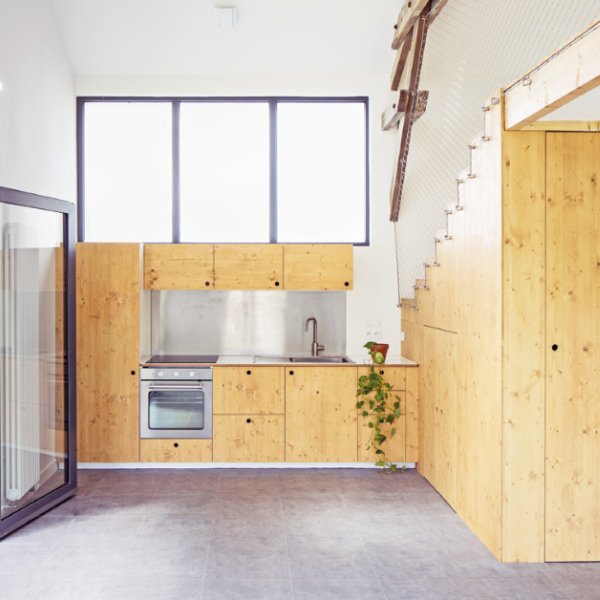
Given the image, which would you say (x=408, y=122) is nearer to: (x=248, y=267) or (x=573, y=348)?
(x=248, y=267)

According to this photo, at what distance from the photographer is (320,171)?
6.25 metres

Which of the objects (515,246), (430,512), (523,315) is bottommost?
(430,512)

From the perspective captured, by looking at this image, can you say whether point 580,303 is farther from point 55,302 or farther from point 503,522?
point 55,302

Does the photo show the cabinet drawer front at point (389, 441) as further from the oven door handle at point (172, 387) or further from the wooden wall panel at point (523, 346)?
the wooden wall panel at point (523, 346)

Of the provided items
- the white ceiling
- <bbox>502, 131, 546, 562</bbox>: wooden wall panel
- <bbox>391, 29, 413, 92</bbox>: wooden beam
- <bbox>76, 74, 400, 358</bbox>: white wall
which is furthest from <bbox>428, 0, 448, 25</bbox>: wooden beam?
<bbox>502, 131, 546, 562</bbox>: wooden wall panel

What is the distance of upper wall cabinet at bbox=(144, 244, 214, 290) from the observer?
5.71m

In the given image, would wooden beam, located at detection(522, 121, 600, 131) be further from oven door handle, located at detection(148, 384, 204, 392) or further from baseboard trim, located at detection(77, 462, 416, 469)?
oven door handle, located at detection(148, 384, 204, 392)

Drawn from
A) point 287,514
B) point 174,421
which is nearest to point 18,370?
point 174,421

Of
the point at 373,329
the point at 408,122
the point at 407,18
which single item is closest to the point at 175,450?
the point at 373,329

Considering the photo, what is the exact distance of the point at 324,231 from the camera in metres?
6.26

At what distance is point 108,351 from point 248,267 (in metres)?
1.32

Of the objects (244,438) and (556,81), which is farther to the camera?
(244,438)

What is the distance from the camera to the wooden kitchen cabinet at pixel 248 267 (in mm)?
5734

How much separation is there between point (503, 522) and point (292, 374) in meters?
2.25
